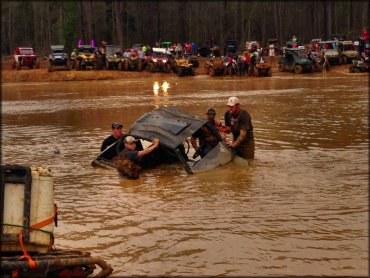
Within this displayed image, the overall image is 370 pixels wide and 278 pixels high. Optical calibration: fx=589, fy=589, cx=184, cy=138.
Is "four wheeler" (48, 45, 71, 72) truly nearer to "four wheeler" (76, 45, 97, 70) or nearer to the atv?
"four wheeler" (76, 45, 97, 70)

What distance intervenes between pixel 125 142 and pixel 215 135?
169 cm

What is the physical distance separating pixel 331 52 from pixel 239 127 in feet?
106

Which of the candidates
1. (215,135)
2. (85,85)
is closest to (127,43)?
(85,85)

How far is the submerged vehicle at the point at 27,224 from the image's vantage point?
4.88 meters

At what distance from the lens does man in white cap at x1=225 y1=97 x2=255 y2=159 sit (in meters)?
10.5

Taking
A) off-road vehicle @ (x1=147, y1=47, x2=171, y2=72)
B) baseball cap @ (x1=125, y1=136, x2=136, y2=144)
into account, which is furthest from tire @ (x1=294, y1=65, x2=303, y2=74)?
baseball cap @ (x1=125, y1=136, x2=136, y2=144)

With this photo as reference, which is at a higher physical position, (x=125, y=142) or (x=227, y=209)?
(x=125, y=142)

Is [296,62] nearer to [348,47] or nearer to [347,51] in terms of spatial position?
[347,51]

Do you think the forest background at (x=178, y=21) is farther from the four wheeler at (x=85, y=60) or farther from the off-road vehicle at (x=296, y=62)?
the off-road vehicle at (x=296, y=62)

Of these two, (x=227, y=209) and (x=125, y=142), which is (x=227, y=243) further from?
(x=125, y=142)

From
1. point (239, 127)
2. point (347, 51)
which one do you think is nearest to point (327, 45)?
point (347, 51)

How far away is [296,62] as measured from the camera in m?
38.8

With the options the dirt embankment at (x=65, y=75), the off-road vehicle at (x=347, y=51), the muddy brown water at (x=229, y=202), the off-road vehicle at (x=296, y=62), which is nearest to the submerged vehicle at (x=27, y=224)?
the muddy brown water at (x=229, y=202)

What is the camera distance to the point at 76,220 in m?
8.09
